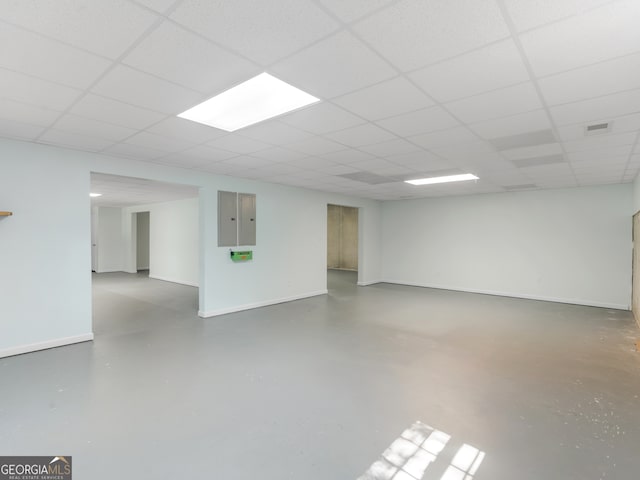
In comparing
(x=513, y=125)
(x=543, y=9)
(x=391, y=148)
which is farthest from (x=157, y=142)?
(x=513, y=125)

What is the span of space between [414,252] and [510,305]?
2.81 meters

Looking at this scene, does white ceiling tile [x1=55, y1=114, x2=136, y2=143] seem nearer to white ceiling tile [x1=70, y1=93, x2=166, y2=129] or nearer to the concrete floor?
white ceiling tile [x1=70, y1=93, x2=166, y2=129]

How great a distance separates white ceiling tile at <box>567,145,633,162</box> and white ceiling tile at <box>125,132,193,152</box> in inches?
182

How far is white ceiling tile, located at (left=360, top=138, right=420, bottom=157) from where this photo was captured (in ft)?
11.6

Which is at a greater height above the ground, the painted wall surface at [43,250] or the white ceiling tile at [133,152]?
the white ceiling tile at [133,152]

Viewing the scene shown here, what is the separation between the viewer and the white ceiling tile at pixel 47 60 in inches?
66.2

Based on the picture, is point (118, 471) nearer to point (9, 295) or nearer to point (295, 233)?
point (9, 295)

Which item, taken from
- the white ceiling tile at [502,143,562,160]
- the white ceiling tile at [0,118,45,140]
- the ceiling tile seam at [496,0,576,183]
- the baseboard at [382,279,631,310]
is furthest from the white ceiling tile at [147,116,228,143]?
the baseboard at [382,279,631,310]

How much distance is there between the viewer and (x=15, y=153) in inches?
139

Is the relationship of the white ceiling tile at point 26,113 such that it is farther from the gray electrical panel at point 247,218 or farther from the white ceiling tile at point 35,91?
the gray electrical panel at point 247,218

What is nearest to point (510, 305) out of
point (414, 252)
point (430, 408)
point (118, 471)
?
point (414, 252)

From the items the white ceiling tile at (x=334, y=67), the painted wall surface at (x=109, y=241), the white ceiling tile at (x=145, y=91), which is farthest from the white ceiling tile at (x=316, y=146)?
the painted wall surface at (x=109, y=241)

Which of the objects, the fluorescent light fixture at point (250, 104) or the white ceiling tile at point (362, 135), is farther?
the white ceiling tile at point (362, 135)

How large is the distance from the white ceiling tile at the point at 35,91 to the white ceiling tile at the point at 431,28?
2.14m
